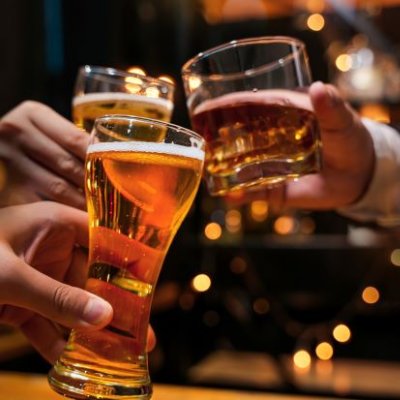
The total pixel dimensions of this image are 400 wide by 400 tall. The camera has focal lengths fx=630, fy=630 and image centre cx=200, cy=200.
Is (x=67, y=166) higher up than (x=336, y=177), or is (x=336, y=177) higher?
(x=67, y=166)

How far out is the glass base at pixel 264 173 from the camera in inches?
37.2

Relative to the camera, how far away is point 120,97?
97cm

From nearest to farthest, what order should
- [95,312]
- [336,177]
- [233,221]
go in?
1. [95,312]
2. [336,177]
3. [233,221]

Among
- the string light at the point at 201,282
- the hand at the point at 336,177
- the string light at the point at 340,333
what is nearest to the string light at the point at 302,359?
the string light at the point at 340,333

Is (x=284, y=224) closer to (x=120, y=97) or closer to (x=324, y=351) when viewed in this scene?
(x=324, y=351)

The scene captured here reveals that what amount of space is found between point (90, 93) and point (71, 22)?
1770 millimetres

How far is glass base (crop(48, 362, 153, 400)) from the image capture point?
0.68 meters

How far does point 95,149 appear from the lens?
71 cm

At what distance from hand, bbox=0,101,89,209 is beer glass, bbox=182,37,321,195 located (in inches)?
7.8

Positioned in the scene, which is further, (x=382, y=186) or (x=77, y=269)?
(x=382, y=186)

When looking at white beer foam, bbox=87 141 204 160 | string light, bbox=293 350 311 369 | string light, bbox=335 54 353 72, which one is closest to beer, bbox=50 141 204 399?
white beer foam, bbox=87 141 204 160

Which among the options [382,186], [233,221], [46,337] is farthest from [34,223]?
[233,221]

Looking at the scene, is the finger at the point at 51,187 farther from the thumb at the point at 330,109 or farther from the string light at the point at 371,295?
the string light at the point at 371,295

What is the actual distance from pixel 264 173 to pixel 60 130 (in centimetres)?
31
